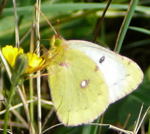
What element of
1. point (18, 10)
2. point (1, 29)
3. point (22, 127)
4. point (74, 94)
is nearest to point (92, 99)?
point (74, 94)

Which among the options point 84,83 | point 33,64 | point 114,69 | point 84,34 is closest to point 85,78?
point 84,83

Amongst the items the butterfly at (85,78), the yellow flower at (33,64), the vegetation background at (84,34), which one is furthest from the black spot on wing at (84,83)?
the yellow flower at (33,64)

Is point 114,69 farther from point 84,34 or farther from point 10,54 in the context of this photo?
point 84,34

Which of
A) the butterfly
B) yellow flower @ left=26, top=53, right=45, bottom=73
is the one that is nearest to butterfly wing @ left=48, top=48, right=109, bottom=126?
the butterfly

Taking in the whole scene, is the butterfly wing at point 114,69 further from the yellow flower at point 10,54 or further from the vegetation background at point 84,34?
the yellow flower at point 10,54

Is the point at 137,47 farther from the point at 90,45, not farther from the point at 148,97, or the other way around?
the point at 90,45

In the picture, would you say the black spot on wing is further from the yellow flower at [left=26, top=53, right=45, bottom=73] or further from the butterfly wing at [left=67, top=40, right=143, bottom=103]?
the yellow flower at [left=26, top=53, right=45, bottom=73]
